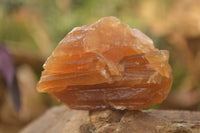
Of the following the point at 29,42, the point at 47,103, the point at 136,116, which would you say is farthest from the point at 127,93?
the point at 29,42

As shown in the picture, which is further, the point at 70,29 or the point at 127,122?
the point at 70,29

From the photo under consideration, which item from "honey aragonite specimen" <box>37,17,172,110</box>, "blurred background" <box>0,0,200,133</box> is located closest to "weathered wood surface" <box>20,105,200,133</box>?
"honey aragonite specimen" <box>37,17,172,110</box>

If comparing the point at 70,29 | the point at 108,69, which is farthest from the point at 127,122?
the point at 70,29

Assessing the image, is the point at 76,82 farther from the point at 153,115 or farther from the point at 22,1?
the point at 22,1

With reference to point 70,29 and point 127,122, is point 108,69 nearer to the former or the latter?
point 127,122

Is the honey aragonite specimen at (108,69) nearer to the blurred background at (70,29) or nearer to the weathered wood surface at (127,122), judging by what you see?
the weathered wood surface at (127,122)

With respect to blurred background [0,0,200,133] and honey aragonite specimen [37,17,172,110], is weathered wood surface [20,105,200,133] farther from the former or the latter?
blurred background [0,0,200,133]
